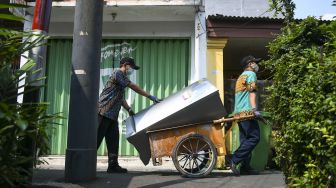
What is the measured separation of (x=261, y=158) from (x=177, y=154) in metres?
1.93

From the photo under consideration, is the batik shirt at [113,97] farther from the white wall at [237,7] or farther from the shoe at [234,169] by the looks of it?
the white wall at [237,7]

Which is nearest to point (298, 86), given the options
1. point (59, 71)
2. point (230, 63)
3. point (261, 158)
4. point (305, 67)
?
point (305, 67)

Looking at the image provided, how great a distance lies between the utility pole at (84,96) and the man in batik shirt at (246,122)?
227 centimetres

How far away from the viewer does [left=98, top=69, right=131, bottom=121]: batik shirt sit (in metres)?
6.74

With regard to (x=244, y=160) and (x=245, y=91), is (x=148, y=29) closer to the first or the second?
(x=245, y=91)

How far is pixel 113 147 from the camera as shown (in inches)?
270

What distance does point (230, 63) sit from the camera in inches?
540

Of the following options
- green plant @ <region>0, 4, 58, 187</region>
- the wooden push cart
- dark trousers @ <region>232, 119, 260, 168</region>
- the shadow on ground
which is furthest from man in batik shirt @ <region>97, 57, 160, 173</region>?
green plant @ <region>0, 4, 58, 187</region>

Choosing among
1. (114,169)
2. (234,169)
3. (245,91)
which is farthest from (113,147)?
(245,91)

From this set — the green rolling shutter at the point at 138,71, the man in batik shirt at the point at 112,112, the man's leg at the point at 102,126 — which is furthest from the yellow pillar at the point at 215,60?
the man's leg at the point at 102,126

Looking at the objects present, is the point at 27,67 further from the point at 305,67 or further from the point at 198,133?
the point at 198,133

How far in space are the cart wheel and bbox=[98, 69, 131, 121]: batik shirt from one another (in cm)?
121

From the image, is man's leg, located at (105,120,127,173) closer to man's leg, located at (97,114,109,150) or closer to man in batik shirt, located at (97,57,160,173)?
man in batik shirt, located at (97,57,160,173)

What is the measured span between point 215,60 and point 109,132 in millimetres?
3620
